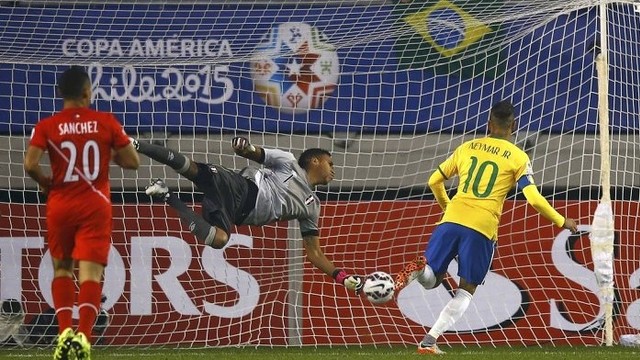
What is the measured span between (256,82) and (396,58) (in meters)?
1.22

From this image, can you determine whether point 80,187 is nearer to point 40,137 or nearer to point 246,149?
point 40,137

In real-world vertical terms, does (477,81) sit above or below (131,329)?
above

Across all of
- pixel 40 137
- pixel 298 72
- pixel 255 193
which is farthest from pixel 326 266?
pixel 40 137

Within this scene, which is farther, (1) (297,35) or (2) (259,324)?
(1) (297,35)

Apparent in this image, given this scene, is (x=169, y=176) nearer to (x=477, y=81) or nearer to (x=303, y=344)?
(x=303, y=344)

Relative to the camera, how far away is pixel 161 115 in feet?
37.3

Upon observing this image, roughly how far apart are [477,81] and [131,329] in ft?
11.9

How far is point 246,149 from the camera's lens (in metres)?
9.58

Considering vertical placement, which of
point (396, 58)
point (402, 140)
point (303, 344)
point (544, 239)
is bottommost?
point (303, 344)

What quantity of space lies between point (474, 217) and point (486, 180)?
0.26 meters

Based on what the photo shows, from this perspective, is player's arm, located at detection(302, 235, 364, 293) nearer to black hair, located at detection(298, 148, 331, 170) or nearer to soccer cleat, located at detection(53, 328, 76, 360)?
black hair, located at detection(298, 148, 331, 170)

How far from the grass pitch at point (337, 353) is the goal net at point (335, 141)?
1.79 ft

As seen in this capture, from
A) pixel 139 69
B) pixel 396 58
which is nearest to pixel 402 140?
pixel 396 58

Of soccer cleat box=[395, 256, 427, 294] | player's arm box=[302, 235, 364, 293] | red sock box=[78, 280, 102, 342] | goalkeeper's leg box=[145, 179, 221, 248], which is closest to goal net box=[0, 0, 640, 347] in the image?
player's arm box=[302, 235, 364, 293]
